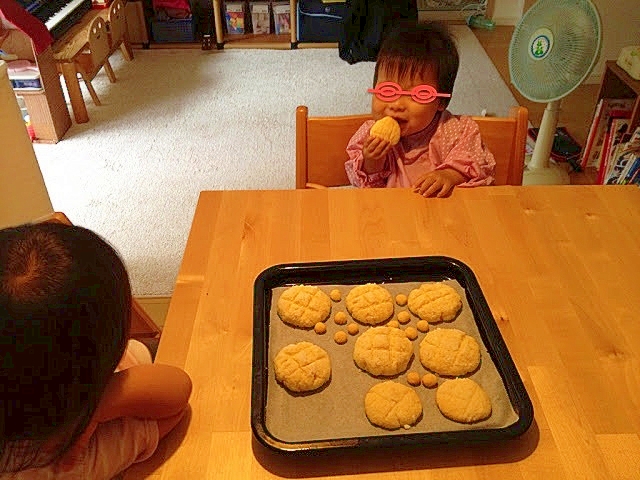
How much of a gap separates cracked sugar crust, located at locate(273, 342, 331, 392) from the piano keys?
105 inches

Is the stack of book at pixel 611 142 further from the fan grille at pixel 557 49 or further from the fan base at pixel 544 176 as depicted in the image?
the fan grille at pixel 557 49

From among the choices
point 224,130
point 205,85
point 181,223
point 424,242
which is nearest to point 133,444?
point 424,242

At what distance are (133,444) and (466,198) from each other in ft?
2.55

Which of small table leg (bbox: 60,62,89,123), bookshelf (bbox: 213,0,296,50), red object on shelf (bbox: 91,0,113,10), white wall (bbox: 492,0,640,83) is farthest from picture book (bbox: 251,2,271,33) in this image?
white wall (bbox: 492,0,640,83)

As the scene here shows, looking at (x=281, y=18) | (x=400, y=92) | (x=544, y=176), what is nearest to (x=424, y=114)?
(x=400, y=92)

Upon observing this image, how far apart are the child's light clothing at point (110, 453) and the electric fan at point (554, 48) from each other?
5.77ft

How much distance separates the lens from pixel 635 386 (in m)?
0.80

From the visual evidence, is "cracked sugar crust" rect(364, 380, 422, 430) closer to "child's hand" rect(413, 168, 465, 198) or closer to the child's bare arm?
the child's bare arm

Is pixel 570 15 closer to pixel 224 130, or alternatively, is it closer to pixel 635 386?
pixel 635 386

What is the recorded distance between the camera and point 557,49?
1940 millimetres

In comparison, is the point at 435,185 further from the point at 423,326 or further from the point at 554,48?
the point at 554,48

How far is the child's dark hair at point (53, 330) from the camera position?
532 mm

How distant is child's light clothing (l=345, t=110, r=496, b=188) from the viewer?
4.20 ft

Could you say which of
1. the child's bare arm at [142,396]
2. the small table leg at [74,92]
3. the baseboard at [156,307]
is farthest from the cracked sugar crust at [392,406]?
the small table leg at [74,92]
